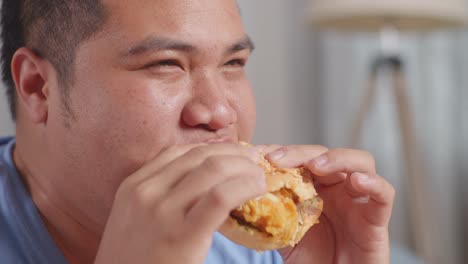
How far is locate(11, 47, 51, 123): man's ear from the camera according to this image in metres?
1.11

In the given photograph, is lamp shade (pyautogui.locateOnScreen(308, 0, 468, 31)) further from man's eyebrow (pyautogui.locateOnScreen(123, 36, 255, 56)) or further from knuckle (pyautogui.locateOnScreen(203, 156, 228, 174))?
knuckle (pyautogui.locateOnScreen(203, 156, 228, 174))

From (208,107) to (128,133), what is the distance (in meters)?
0.15

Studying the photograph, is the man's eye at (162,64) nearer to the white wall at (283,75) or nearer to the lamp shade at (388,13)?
the lamp shade at (388,13)

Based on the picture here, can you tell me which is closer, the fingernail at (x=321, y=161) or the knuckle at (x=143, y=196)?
the knuckle at (x=143, y=196)

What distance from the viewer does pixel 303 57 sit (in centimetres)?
333

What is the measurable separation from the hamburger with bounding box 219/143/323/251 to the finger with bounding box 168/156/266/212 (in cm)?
7

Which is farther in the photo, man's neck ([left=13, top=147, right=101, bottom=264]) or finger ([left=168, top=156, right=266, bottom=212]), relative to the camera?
man's neck ([left=13, top=147, right=101, bottom=264])

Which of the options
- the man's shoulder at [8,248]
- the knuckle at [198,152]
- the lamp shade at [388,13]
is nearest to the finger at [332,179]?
the knuckle at [198,152]

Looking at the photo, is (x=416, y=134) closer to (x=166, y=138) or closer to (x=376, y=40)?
(x=376, y=40)

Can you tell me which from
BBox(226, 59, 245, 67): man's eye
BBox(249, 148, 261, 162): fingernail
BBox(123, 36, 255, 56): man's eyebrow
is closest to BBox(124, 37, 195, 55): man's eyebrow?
BBox(123, 36, 255, 56): man's eyebrow

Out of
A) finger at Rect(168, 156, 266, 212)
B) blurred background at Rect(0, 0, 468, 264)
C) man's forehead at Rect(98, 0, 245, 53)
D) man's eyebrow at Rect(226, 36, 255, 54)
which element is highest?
man's forehead at Rect(98, 0, 245, 53)

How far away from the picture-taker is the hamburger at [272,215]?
864 millimetres

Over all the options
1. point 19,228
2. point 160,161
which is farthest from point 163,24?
point 19,228

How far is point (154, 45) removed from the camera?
997 mm
